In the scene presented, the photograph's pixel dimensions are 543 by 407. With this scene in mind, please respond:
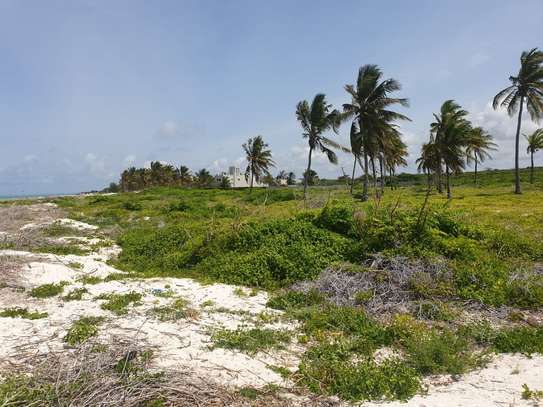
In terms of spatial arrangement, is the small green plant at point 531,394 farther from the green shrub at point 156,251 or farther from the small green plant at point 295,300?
the green shrub at point 156,251

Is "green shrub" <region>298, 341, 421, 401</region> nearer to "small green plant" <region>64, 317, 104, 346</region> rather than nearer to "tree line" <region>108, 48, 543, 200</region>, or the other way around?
"small green plant" <region>64, 317, 104, 346</region>

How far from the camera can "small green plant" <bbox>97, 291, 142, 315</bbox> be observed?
19.9 feet

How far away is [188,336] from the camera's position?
16.6 ft

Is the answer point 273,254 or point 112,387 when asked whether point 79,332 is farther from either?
point 273,254

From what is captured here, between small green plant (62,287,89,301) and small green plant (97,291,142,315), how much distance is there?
0.35 metres

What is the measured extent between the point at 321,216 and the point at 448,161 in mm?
24504

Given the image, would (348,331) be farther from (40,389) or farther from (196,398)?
(40,389)

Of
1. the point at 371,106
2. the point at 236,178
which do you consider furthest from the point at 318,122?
the point at 236,178

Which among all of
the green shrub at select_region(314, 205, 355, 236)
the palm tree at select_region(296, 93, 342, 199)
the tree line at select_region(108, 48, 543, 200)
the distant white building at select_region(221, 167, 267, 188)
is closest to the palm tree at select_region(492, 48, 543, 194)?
the tree line at select_region(108, 48, 543, 200)

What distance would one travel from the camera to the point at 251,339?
16.1 ft

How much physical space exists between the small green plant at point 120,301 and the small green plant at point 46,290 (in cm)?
86

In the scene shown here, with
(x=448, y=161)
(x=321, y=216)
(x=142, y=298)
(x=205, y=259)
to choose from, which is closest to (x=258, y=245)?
(x=205, y=259)

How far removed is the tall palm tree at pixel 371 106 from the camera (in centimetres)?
2394

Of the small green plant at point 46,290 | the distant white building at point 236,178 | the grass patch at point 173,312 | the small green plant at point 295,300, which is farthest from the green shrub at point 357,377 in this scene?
the distant white building at point 236,178
